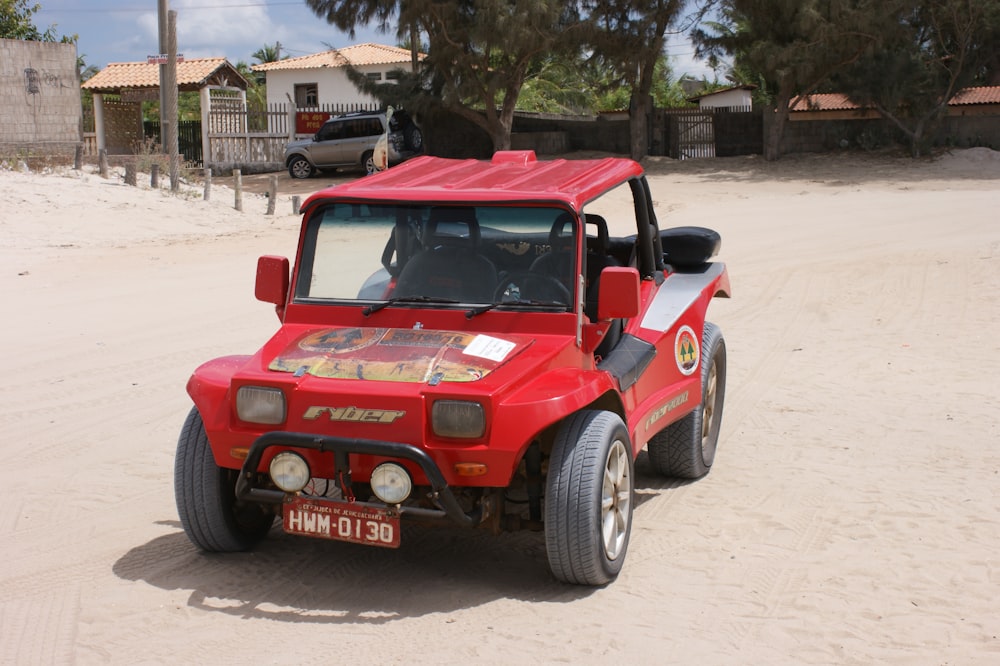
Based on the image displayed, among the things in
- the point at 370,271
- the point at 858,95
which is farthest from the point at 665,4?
the point at 370,271

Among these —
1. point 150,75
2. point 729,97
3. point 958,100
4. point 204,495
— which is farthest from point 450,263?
point 729,97

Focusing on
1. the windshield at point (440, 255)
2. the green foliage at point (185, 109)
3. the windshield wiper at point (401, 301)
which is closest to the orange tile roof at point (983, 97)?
the green foliage at point (185, 109)

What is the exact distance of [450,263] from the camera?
219 inches

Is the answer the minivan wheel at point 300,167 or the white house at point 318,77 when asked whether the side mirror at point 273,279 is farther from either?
the white house at point 318,77

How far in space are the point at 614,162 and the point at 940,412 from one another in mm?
3299

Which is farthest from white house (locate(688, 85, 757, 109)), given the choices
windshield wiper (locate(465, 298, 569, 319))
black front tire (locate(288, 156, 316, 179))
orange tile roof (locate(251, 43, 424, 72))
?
windshield wiper (locate(465, 298, 569, 319))

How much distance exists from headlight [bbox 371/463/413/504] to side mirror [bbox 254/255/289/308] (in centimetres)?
144

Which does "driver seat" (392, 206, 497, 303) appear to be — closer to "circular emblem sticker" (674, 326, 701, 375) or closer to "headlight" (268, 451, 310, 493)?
"headlight" (268, 451, 310, 493)

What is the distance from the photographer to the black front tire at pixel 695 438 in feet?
21.4

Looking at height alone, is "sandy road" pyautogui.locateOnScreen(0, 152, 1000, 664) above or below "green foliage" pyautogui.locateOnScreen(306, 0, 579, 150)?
below

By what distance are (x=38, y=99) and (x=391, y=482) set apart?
23516 millimetres

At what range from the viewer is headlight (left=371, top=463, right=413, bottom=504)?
4.61 meters

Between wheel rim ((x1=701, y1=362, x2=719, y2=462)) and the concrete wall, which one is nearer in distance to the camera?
wheel rim ((x1=701, y1=362, x2=719, y2=462))

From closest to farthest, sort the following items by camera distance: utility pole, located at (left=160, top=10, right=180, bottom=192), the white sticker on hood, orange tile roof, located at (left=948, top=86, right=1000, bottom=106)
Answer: the white sticker on hood, utility pole, located at (left=160, top=10, right=180, bottom=192), orange tile roof, located at (left=948, top=86, right=1000, bottom=106)
